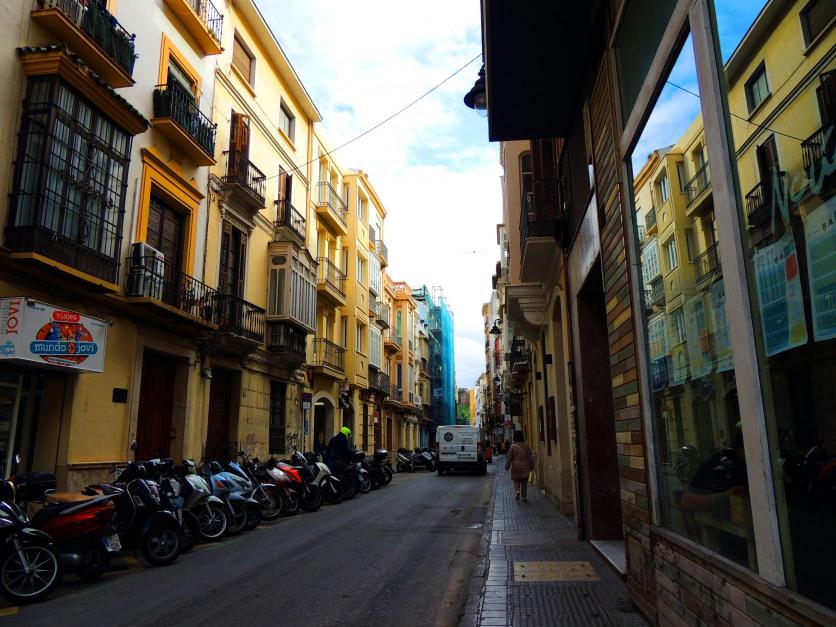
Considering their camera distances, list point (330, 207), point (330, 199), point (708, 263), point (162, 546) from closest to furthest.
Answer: point (708, 263), point (162, 546), point (330, 207), point (330, 199)

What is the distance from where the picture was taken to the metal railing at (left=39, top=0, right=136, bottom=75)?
10.3m

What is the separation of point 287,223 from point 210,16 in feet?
21.0

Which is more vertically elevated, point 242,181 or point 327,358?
Result: point 242,181

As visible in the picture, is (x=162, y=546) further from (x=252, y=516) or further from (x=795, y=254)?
(x=795, y=254)

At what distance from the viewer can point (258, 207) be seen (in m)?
17.9

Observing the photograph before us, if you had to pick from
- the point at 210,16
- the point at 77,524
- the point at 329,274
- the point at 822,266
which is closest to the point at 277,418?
the point at 329,274

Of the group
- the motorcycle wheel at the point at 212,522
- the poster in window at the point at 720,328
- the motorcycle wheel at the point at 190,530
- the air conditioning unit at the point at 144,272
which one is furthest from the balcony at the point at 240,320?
the poster in window at the point at 720,328

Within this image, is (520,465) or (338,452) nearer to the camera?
(520,465)

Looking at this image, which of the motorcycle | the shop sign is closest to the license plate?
the motorcycle

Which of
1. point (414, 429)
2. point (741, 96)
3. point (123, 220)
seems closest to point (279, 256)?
point (123, 220)

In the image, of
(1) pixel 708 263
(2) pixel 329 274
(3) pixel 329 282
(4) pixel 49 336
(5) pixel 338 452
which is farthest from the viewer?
(2) pixel 329 274

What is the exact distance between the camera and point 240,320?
1633 cm

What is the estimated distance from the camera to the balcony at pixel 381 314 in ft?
116

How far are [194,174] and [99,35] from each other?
4.46 meters
